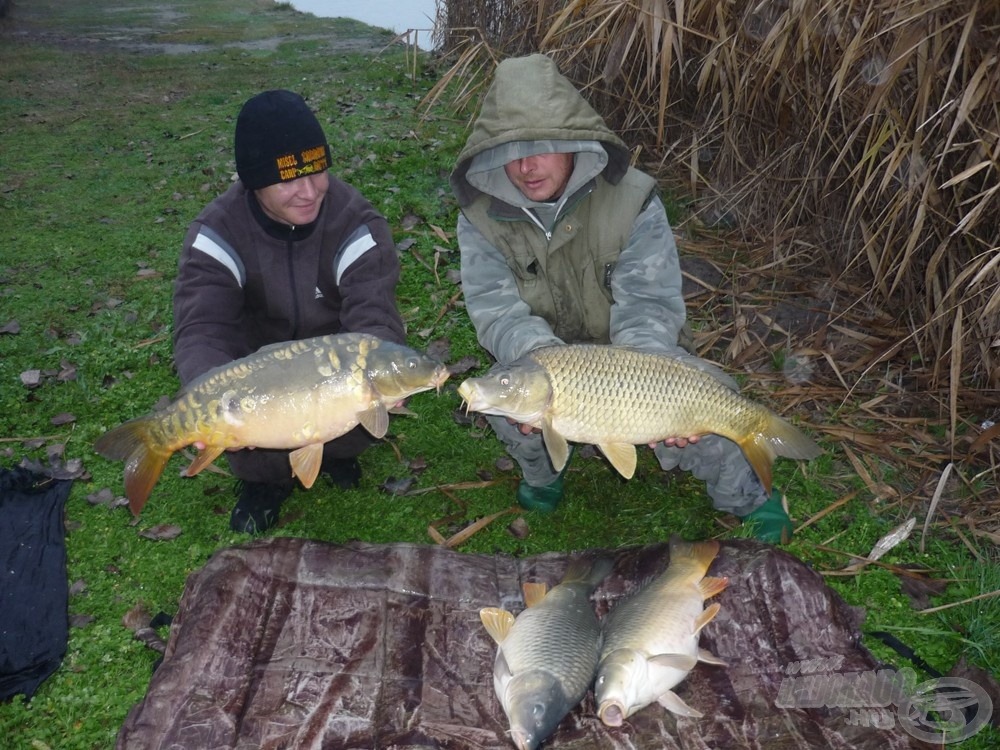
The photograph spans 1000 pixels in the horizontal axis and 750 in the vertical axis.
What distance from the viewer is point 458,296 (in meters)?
4.34

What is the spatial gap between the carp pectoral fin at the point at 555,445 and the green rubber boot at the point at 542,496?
749 mm

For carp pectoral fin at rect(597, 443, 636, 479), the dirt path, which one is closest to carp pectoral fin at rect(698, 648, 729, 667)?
carp pectoral fin at rect(597, 443, 636, 479)

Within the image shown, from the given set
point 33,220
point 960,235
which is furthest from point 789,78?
point 33,220

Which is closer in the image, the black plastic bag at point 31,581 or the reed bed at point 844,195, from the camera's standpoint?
the black plastic bag at point 31,581

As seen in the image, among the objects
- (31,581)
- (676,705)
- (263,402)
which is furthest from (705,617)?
(31,581)

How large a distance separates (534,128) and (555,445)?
1.03m

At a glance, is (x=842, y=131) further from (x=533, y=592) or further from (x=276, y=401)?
(x=276, y=401)

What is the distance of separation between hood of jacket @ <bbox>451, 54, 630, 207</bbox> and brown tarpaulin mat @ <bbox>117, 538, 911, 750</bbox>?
127 centimetres

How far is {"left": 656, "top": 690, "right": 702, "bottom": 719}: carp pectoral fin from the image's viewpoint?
6.55 feet

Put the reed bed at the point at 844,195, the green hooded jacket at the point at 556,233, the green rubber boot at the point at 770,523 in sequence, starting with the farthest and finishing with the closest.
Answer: the reed bed at the point at 844,195 < the green rubber boot at the point at 770,523 < the green hooded jacket at the point at 556,233

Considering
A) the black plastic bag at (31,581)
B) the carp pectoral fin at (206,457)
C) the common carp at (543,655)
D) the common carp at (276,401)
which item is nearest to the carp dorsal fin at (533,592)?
the common carp at (543,655)

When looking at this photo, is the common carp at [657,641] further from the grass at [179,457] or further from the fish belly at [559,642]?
the grass at [179,457]

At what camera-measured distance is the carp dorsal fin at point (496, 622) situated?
217 cm

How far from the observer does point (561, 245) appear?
2836 mm
